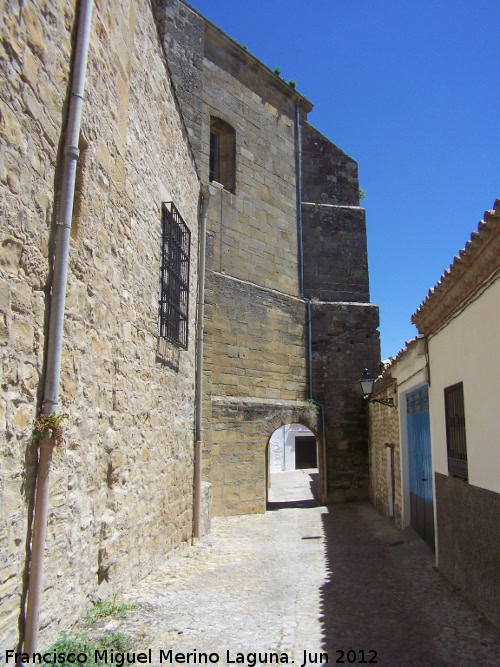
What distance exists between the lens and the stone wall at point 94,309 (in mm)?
2855

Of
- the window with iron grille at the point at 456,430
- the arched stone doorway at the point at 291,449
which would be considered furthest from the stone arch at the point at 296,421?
the arched stone doorway at the point at 291,449

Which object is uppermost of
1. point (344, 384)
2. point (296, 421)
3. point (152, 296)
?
point (152, 296)

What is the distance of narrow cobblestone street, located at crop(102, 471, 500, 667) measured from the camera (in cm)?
380

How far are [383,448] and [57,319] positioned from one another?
8620mm

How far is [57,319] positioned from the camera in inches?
129

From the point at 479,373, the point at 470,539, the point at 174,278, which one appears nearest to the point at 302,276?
the point at 174,278

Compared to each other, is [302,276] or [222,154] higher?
[222,154]

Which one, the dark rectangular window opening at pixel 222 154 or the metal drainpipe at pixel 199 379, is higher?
the dark rectangular window opening at pixel 222 154

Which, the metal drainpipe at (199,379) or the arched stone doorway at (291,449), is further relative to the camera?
the arched stone doorway at (291,449)

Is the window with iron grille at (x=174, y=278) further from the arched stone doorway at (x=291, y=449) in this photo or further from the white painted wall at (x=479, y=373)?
the arched stone doorway at (x=291, y=449)

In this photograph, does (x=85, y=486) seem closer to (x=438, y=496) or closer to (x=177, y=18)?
Result: (x=438, y=496)

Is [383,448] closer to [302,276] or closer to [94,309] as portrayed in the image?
[302,276]

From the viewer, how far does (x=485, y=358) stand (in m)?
4.38

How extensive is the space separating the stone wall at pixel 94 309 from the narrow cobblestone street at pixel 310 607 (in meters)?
0.49
